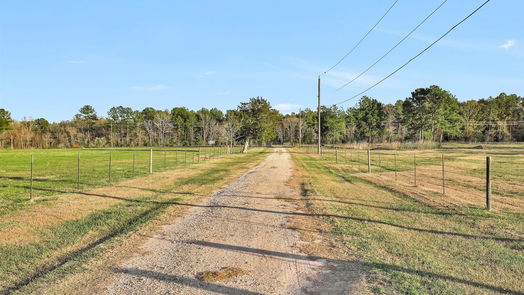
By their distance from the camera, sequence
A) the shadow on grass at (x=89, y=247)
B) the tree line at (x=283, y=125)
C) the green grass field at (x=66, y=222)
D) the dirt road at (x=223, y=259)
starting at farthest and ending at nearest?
the tree line at (x=283, y=125), the green grass field at (x=66, y=222), the shadow on grass at (x=89, y=247), the dirt road at (x=223, y=259)

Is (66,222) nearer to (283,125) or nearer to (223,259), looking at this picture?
(223,259)

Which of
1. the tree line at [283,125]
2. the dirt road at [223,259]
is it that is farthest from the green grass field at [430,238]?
the tree line at [283,125]

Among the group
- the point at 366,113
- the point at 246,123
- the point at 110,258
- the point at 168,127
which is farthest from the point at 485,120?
the point at 110,258

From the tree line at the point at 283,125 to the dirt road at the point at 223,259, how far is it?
171 ft

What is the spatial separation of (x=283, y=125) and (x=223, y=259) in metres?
119

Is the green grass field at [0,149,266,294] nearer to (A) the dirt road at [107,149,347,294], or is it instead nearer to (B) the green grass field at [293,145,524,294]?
(A) the dirt road at [107,149,347,294]

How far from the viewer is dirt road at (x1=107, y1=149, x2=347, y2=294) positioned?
14.3 feet

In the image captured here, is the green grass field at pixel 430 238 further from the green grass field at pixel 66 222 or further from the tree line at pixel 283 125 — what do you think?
the tree line at pixel 283 125

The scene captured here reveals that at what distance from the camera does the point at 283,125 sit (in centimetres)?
12425

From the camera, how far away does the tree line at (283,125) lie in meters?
69.6

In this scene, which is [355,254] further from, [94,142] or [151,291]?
[94,142]

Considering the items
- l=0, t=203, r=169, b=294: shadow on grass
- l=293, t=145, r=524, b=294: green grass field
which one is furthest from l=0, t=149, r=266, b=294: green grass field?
l=293, t=145, r=524, b=294: green grass field

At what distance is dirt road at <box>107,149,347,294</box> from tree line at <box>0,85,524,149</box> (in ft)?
171

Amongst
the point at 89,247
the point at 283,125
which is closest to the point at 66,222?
the point at 89,247
